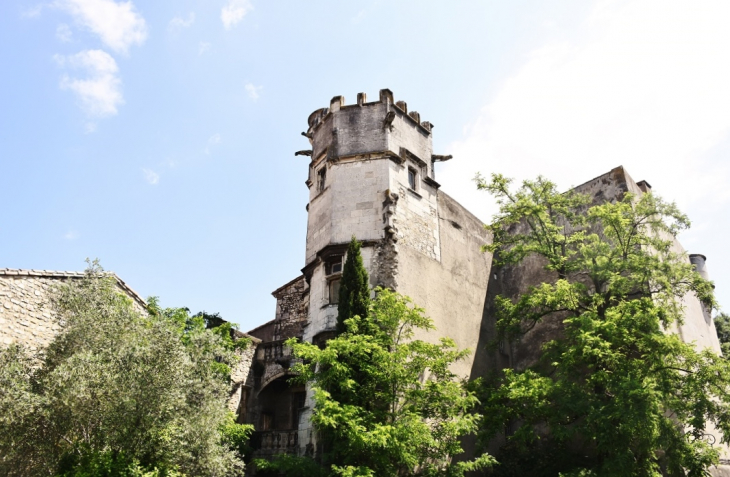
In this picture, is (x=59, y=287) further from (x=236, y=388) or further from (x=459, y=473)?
(x=459, y=473)

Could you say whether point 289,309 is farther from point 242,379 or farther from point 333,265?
point 333,265

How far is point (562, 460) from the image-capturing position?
17.1 metres

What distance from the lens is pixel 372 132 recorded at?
21797 mm

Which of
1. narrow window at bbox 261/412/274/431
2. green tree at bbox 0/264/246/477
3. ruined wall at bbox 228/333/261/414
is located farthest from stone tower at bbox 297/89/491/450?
green tree at bbox 0/264/246/477

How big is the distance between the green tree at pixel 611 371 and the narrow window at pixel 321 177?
5.86 m

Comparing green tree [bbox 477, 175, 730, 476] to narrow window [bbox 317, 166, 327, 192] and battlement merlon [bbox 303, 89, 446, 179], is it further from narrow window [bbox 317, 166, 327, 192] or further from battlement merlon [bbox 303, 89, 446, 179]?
narrow window [bbox 317, 166, 327, 192]

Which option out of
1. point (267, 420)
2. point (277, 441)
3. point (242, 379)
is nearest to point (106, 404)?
point (277, 441)

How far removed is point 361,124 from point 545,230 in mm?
7563

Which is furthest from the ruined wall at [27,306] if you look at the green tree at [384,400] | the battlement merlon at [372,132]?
the battlement merlon at [372,132]

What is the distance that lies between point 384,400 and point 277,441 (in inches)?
176

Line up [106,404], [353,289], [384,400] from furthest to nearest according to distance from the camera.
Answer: [353,289], [384,400], [106,404]

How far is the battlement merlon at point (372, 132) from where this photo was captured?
70.8ft

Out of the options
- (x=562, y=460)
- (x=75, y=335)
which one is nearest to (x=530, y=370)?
(x=562, y=460)

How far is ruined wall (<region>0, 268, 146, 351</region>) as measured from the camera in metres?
15.9
